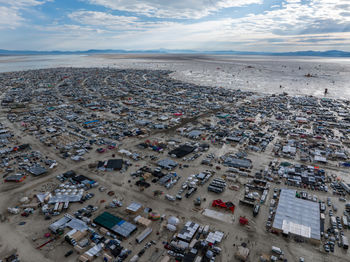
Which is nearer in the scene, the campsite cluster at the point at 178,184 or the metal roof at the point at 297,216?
the campsite cluster at the point at 178,184

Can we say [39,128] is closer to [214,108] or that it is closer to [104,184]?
[104,184]

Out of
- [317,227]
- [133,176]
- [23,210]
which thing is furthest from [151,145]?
[317,227]

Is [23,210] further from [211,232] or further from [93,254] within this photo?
[211,232]

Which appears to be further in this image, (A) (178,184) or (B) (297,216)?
(A) (178,184)

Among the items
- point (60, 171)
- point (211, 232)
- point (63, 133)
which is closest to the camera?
point (211, 232)

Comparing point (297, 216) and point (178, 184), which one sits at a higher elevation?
point (178, 184)

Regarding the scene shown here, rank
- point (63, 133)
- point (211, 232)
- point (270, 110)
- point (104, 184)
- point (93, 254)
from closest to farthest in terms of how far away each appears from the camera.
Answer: point (93, 254) < point (211, 232) < point (104, 184) < point (63, 133) < point (270, 110)

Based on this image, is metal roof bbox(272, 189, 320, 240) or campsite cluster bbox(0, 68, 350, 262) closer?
campsite cluster bbox(0, 68, 350, 262)

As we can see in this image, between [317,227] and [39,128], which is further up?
[39,128]

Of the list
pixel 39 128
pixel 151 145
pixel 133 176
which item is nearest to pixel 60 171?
pixel 133 176

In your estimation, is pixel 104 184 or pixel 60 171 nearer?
pixel 104 184
